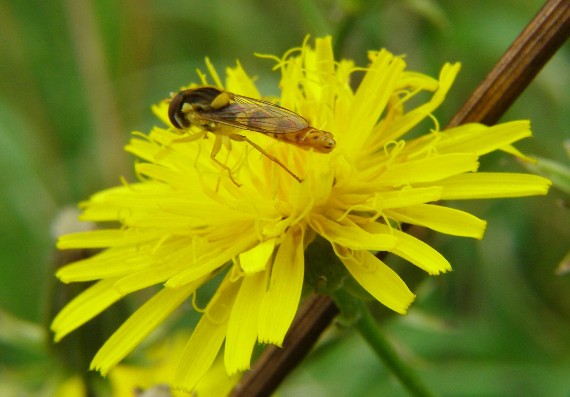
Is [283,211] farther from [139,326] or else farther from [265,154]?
[139,326]

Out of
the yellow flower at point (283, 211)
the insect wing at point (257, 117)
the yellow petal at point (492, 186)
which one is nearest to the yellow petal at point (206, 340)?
the yellow flower at point (283, 211)

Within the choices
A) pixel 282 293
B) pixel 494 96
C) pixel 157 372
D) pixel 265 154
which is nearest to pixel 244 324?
pixel 282 293

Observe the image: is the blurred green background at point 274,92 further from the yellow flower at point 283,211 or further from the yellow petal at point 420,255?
the yellow petal at point 420,255

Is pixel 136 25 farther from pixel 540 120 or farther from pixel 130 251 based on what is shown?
pixel 130 251

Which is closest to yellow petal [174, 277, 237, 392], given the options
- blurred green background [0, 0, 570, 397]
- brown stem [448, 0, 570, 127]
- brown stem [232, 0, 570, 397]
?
brown stem [232, 0, 570, 397]

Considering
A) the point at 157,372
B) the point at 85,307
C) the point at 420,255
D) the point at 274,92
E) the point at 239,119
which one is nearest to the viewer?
the point at 420,255

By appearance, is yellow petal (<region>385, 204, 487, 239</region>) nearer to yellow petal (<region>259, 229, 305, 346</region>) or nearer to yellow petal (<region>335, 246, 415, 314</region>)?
yellow petal (<region>335, 246, 415, 314</region>)

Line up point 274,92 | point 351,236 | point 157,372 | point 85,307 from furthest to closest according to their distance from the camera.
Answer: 1. point 274,92
2. point 157,372
3. point 85,307
4. point 351,236
